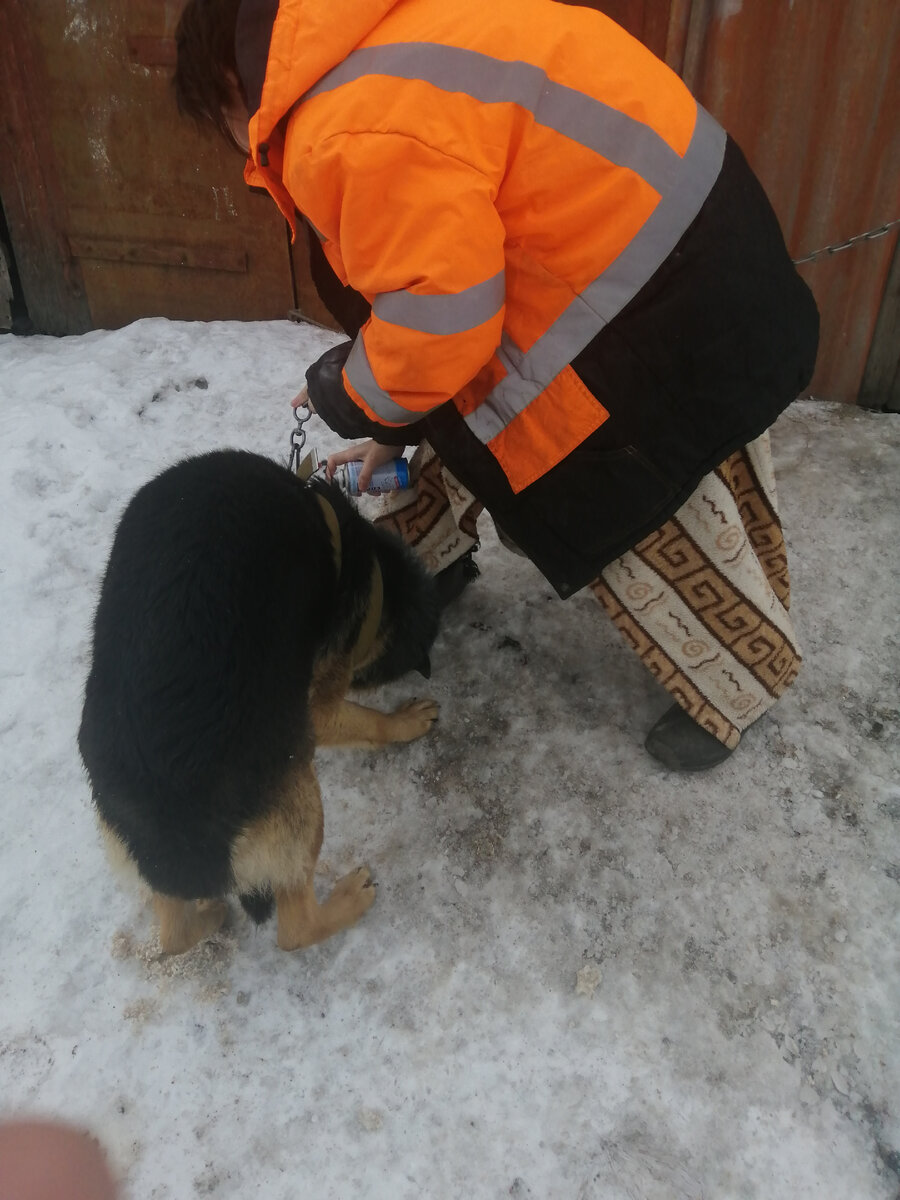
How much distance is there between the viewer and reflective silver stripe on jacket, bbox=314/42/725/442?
1.42 metres

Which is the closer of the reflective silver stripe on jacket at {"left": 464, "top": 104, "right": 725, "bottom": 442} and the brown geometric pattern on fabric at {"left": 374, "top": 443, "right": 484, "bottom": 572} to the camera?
the reflective silver stripe on jacket at {"left": 464, "top": 104, "right": 725, "bottom": 442}

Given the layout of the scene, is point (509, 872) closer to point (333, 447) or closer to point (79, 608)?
point (79, 608)

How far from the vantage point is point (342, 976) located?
2.04 meters

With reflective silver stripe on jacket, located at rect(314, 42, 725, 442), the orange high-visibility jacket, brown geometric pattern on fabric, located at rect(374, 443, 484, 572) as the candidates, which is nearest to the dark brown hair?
the orange high-visibility jacket

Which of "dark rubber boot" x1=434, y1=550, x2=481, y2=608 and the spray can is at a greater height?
the spray can

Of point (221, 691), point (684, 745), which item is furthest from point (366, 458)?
point (684, 745)

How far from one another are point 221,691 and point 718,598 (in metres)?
1.35

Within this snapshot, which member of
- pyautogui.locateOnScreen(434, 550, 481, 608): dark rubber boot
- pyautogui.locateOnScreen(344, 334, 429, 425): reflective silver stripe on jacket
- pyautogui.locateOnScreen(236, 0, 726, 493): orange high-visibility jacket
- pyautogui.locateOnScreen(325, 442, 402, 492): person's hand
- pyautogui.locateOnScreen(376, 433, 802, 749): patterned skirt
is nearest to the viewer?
pyautogui.locateOnScreen(236, 0, 726, 493): orange high-visibility jacket

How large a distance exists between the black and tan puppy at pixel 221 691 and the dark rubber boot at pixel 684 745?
3.31 feet

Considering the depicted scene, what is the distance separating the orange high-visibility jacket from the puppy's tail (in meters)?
1.21

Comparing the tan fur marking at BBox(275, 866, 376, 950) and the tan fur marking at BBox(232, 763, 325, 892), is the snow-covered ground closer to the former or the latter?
the tan fur marking at BBox(275, 866, 376, 950)

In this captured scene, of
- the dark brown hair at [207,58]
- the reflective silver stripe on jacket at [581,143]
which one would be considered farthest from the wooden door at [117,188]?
the reflective silver stripe on jacket at [581,143]

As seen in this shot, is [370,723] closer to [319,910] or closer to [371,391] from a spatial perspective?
[319,910]

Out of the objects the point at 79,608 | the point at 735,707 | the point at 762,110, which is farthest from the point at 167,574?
the point at 762,110
